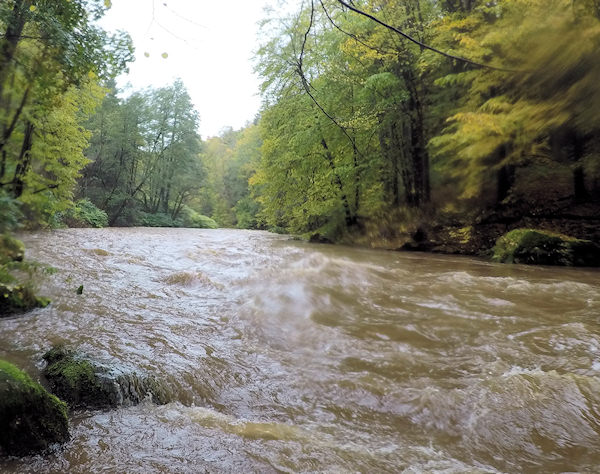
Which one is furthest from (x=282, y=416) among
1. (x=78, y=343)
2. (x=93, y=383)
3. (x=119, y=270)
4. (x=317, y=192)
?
(x=317, y=192)

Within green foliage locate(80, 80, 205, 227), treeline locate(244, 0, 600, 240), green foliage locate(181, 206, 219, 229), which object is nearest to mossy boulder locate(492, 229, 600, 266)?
treeline locate(244, 0, 600, 240)

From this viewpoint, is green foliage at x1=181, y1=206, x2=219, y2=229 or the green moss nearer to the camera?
the green moss

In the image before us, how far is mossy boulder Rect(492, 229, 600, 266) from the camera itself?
825cm

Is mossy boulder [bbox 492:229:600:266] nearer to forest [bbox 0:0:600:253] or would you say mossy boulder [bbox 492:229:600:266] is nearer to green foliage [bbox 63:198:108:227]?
forest [bbox 0:0:600:253]

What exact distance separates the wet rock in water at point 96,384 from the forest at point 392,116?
115cm

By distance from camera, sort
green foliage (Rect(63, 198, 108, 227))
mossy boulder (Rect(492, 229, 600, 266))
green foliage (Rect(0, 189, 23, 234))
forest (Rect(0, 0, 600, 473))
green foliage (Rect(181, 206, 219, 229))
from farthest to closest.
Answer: green foliage (Rect(181, 206, 219, 229))
green foliage (Rect(63, 198, 108, 227))
mossy boulder (Rect(492, 229, 600, 266))
forest (Rect(0, 0, 600, 473))
green foliage (Rect(0, 189, 23, 234))

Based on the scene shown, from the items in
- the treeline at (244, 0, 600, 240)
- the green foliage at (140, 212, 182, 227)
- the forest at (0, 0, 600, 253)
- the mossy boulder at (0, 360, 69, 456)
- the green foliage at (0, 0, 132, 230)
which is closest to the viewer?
the mossy boulder at (0, 360, 69, 456)

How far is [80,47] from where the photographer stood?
4422 mm

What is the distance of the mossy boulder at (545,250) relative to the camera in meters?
8.25

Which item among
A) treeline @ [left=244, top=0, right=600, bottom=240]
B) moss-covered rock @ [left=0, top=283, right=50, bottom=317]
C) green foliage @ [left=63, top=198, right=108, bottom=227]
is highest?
treeline @ [left=244, top=0, right=600, bottom=240]

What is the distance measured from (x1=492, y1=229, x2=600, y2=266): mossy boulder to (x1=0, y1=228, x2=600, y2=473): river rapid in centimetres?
198

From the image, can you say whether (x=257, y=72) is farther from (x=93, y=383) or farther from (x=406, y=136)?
(x=93, y=383)

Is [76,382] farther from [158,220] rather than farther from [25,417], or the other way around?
[158,220]

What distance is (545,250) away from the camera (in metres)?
8.62
